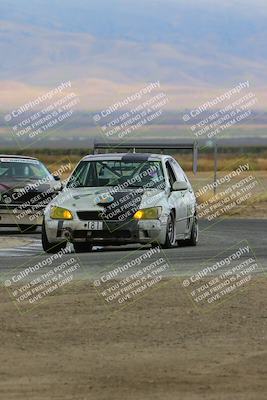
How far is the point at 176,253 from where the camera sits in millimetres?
19438

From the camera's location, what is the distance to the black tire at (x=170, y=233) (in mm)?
20188

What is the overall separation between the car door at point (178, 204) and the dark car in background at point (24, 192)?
3899mm

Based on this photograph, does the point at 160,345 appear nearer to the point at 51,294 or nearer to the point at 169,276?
the point at 51,294

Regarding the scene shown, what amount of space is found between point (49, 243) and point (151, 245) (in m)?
1.77

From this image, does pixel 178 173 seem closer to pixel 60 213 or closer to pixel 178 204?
pixel 178 204

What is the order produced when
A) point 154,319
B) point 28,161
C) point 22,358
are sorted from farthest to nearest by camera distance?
1. point 28,161
2. point 154,319
3. point 22,358

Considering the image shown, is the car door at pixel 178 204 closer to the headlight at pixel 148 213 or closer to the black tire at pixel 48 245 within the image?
the headlight at pixel 148 213

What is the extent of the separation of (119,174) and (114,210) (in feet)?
4.33

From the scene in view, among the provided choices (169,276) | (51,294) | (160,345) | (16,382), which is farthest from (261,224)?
(16,382)

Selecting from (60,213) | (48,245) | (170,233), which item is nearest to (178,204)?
(170,233)

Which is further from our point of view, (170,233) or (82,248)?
(82,248)

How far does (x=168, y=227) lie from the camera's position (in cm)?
2022

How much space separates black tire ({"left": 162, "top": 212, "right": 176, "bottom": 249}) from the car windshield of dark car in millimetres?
6314

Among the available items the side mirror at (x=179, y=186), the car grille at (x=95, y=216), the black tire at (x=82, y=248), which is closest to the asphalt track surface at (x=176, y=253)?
the black tire at (x=82, y=248)
